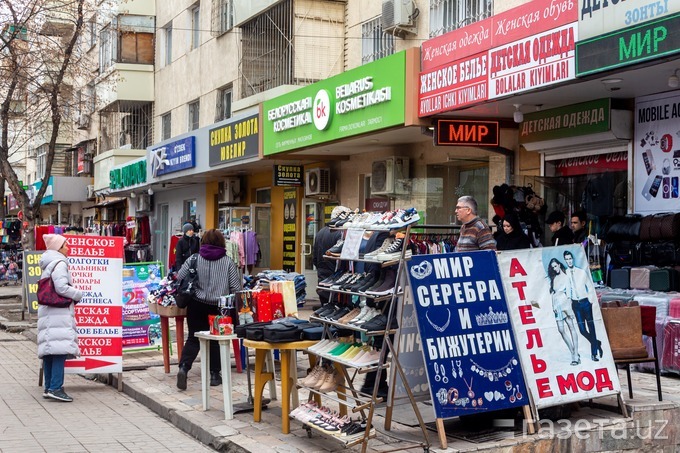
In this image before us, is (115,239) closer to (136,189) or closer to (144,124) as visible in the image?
(136,189)

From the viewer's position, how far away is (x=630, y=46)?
30.1 ft

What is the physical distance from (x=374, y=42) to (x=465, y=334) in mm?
12054

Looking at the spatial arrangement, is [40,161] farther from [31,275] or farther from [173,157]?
[31,275]

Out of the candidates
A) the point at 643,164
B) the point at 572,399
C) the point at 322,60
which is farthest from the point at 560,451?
the point at 322,60

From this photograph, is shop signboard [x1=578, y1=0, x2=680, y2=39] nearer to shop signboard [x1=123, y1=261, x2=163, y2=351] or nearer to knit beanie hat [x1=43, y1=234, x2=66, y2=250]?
knit beanie hat [x1=43, y1=234, x2=66, y2=250]

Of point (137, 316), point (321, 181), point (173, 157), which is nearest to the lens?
point (137, 316)

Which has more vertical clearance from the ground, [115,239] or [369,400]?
[115,239]

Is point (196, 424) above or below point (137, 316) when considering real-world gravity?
below

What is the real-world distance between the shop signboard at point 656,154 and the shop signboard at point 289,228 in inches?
422

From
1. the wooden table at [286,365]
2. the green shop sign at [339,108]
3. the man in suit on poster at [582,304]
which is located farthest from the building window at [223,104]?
the man in suit on poster at [582,304]

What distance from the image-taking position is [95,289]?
1074 cm

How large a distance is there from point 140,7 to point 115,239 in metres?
21.7

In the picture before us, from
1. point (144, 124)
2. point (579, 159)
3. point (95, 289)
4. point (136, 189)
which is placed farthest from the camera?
point (144, 124)

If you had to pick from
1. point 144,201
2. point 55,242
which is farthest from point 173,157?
point 55,242
